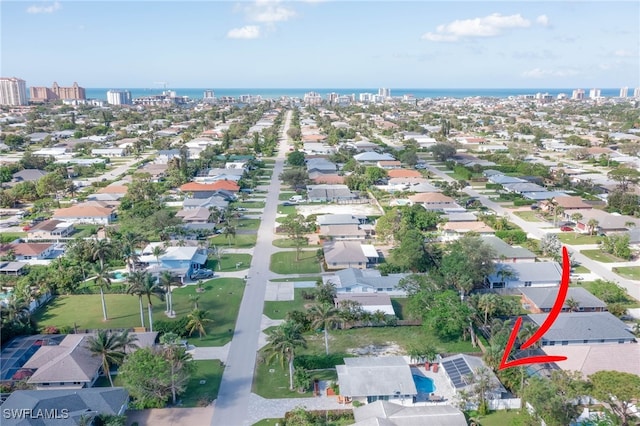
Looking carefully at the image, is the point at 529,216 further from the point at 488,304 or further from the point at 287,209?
the point at 488,304

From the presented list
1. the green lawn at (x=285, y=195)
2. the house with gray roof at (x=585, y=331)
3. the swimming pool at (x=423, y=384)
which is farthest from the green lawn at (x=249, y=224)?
the house with gray roof at (x=585, y=331)

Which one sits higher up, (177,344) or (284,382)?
(177,344)

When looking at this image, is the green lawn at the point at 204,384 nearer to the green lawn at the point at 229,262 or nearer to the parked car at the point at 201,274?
the parked car at the point at 201,274

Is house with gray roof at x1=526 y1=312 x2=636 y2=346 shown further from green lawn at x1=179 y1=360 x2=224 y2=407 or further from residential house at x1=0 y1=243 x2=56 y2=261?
residential house at x1=0 y1=243 x2=56 y2=261

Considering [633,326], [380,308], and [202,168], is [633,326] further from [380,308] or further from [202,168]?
[202,168]

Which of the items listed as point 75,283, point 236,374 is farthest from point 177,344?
point 75,283

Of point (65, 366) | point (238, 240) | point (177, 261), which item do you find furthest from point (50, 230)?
point (65, 366)

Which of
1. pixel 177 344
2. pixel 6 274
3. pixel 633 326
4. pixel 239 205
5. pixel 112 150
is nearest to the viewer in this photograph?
pixel 177 344
